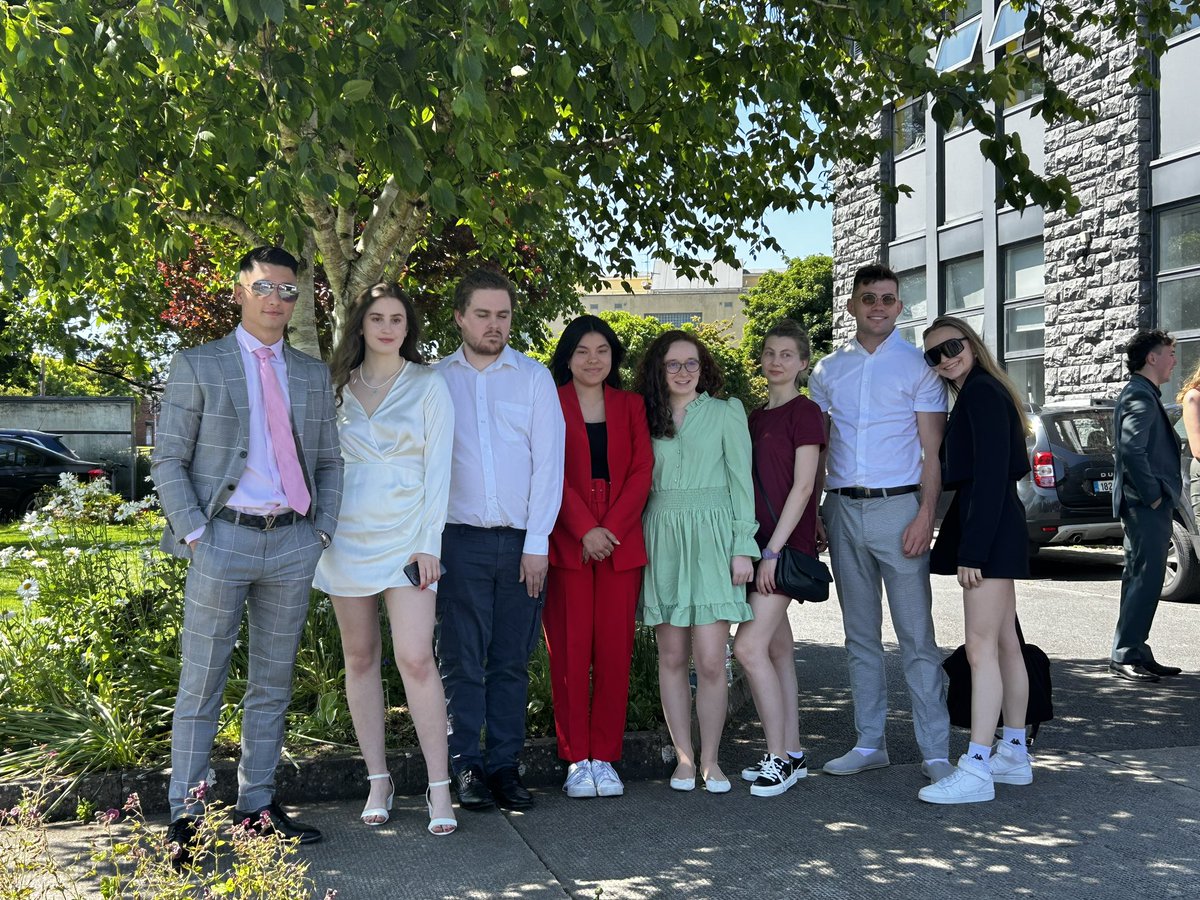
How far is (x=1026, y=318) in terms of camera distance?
17000 mm

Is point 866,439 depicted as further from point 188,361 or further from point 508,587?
point 188,361

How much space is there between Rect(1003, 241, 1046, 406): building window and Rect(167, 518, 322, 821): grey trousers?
14.1 m

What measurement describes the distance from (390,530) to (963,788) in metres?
2.46

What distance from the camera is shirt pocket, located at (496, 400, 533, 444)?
479 centimetres

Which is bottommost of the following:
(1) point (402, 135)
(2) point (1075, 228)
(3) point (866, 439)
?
(3) point (866, 439)

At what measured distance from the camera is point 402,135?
4.32 meters

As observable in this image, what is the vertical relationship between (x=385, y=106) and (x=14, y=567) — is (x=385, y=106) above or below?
above

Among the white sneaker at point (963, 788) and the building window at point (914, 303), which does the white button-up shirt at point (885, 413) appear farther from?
the building window at point (914, 303)

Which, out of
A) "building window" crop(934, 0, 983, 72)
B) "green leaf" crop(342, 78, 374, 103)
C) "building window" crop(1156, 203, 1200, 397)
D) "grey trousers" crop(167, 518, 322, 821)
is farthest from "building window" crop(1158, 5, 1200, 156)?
"grey trousers" crop(167, 518, 322, 821)

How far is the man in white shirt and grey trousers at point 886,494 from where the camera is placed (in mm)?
5062

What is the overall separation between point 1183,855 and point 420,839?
8.72ft

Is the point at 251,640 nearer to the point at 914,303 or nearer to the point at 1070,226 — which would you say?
the point at 1070,226

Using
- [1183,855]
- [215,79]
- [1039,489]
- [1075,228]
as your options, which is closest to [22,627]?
[215,79]

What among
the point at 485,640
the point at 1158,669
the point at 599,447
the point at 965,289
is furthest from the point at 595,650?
the point at 965,289
